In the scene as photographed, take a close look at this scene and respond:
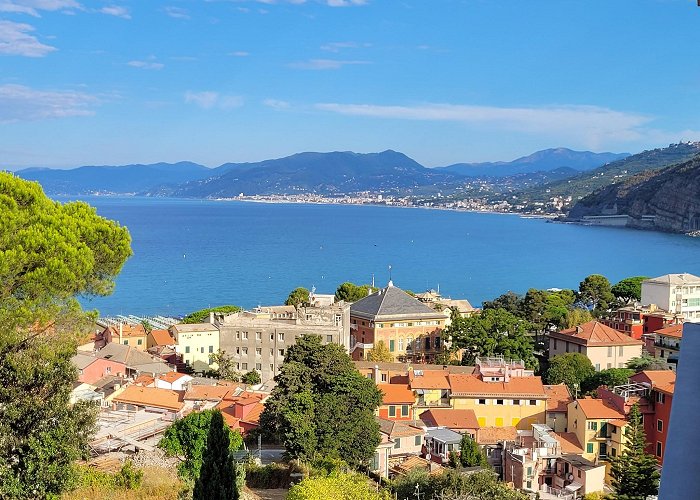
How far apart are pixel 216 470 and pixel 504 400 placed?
12864 mm

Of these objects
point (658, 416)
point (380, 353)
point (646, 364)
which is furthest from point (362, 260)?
point (658, 416)

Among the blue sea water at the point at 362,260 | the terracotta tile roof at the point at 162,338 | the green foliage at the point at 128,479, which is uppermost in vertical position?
the green foliage at the point at 128,479

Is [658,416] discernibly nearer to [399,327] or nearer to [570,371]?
[570,371]


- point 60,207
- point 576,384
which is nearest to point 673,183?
point 576,384

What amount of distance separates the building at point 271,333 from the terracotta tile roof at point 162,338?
4.29 meters

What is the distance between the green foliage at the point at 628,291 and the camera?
39344 mm

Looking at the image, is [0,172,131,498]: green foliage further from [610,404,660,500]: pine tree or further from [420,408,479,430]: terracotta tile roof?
A: [420,408,479,430]: terracotta tile roof

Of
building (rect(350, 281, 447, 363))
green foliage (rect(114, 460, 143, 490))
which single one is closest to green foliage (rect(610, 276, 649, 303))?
building (rect(350, 281, 447, 363))

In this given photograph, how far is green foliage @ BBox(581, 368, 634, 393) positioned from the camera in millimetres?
22025

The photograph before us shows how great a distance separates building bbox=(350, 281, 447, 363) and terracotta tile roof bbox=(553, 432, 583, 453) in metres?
10.6

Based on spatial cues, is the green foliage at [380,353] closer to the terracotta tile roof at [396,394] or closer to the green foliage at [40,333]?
the terracotta tile roof at [396,394]

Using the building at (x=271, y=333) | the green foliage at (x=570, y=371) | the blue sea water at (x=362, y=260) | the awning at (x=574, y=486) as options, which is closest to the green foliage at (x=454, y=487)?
the awning at (x=574, y=486)

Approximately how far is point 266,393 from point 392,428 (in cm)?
439

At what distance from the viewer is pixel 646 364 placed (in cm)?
2436
